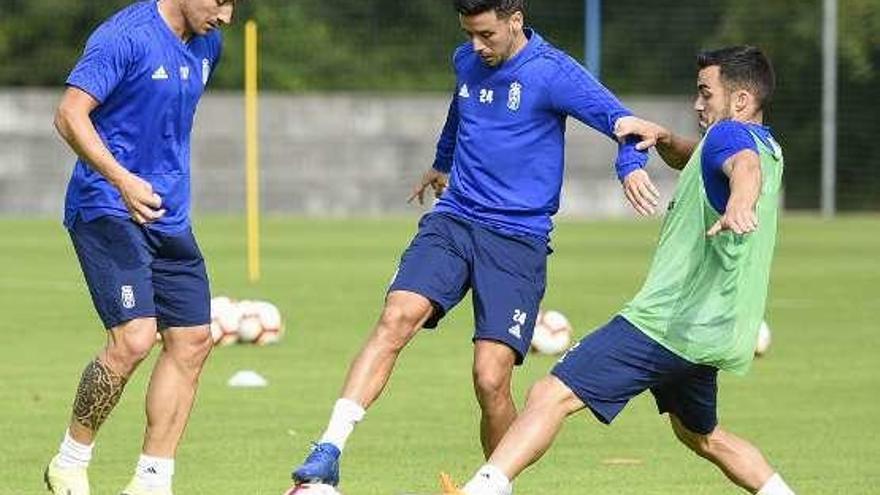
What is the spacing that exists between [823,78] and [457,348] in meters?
20.8

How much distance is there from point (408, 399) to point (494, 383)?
4150 mm

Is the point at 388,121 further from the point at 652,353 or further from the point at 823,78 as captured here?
the point at 652,353

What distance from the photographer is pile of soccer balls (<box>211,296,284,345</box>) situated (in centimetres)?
1738

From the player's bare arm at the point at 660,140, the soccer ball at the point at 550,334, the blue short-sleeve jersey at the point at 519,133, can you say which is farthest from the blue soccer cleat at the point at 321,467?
the soccer ball at the point at 550,334

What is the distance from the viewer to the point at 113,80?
993 centimetres

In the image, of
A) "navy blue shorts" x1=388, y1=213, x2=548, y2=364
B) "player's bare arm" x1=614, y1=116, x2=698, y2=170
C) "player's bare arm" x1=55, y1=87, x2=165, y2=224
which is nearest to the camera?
"player's bare arm" x1=55, y1=87, x2=165, y2=224

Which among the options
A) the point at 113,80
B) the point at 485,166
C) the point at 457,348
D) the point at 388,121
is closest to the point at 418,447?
the point at 485,166

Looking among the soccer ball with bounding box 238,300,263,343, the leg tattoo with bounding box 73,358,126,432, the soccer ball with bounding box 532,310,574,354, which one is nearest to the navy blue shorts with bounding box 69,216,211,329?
the leg tattoo with bounding box 73,358,126,432

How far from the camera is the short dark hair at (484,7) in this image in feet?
33.5

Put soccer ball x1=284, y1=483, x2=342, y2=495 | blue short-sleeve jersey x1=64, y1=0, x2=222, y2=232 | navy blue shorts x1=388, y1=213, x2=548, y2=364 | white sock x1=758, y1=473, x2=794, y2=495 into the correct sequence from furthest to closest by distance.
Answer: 1. navy blue shorts x1=388, y1=213, x2=548, y2=364
2. blue short-sleeve jersey x1=64, y1=0, x2=222, y2=232
3. white sock x1=758, y1=473, x2=794, y2=495
4. soccer ball x1=284, y1=483, x2=342, y2=495

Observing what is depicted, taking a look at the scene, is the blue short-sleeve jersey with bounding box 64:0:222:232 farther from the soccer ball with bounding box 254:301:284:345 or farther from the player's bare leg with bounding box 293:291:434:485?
the soccer ball with bounding box 254:301:284:345

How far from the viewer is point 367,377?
980cm

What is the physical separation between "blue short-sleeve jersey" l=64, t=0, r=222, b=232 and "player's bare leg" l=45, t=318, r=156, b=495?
0.48 metres

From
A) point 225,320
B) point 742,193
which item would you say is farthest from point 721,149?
point 225,320
